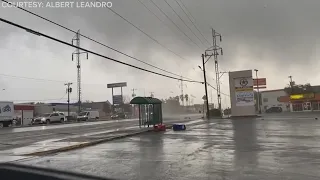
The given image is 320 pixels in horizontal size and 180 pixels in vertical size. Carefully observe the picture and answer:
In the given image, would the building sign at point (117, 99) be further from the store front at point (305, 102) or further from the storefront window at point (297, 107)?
the storefront window at point (297, 107)

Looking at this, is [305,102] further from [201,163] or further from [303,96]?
[201,163]

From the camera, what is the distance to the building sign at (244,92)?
5006 cm

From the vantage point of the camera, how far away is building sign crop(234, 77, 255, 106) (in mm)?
50062

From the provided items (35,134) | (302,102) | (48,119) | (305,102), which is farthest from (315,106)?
(35,134)

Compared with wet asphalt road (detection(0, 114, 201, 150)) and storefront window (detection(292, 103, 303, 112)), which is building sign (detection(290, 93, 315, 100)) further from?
wet asphalt road (detection(0, 114, 201, 150))

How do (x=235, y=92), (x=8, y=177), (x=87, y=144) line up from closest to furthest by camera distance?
(x=8, y=177) → (x=87, y=144) → (x=235, y=92)

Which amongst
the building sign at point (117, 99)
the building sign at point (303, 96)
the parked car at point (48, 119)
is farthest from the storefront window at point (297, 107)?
the parked car at point (48, 119)

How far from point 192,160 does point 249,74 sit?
42373 mm

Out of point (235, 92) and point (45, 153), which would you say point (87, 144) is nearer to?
point (45, 153)

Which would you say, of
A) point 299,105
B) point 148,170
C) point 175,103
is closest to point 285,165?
point 148,170

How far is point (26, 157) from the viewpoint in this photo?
12.0 m

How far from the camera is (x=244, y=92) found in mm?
50125

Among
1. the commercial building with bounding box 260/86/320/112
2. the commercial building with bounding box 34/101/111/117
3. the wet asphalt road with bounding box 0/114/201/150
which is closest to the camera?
the wet asphalt road with bounding box 0/114/201/150

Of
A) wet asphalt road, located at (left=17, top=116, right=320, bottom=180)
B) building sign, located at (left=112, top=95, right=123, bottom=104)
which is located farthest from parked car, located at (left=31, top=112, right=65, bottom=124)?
building sign, located at (left=112, top=95, right=123, bottom=104)
